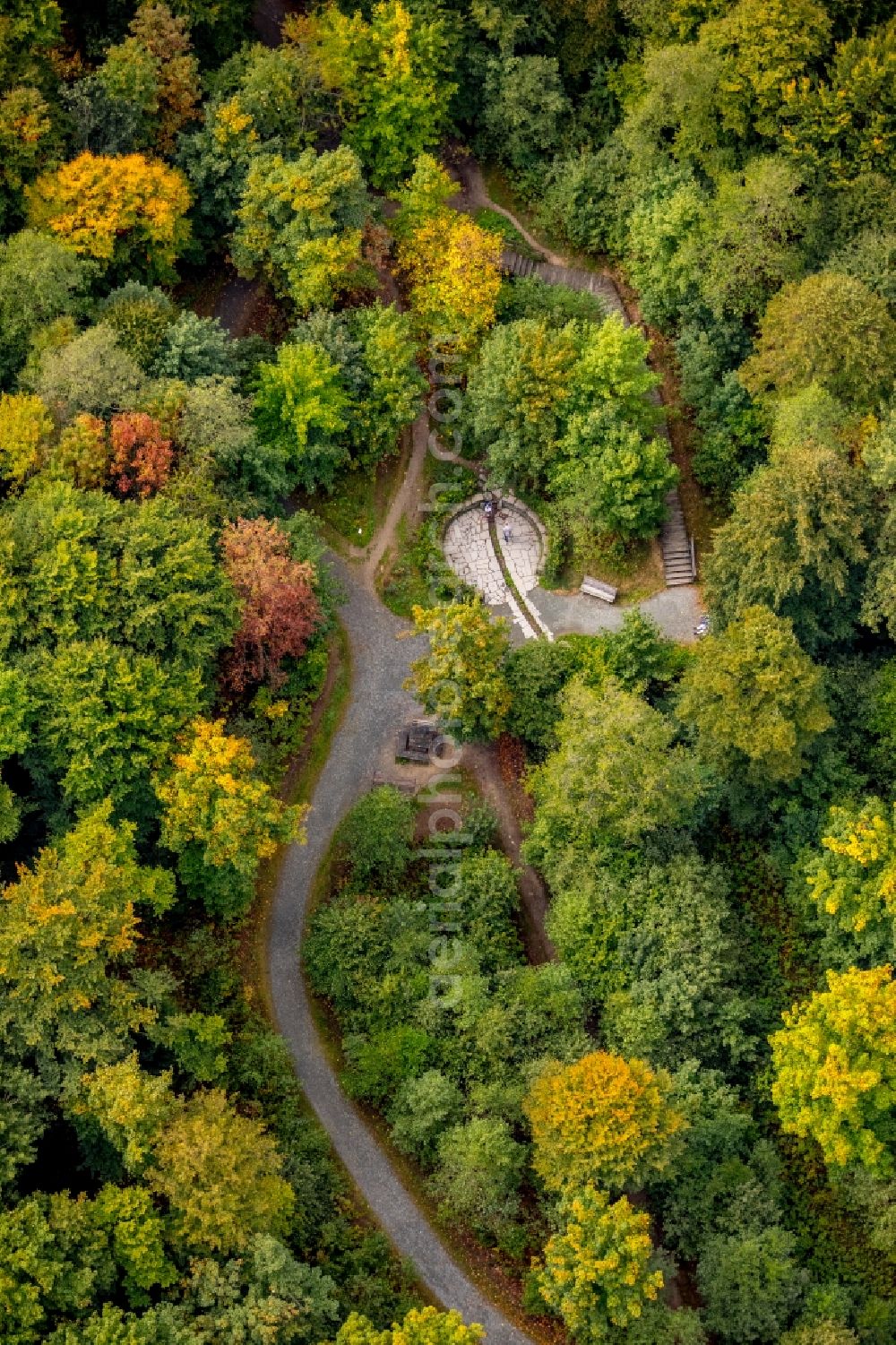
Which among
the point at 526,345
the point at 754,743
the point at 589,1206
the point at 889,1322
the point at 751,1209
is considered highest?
the point at 526,345

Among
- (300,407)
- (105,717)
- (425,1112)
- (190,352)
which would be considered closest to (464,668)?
(300,407)

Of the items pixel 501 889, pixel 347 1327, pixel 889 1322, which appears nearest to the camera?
pixel 347 1327

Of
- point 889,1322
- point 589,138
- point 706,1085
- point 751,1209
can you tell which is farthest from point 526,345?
point 889,1322

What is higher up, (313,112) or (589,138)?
(313,112)

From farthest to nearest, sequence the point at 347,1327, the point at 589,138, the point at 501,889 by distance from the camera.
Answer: the point at 589,138
the point at 501,889
the point at 347,1327

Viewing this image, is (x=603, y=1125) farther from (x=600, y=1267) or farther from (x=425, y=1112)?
(x=425, y=1112)

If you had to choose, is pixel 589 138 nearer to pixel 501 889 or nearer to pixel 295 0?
pixel 295 0

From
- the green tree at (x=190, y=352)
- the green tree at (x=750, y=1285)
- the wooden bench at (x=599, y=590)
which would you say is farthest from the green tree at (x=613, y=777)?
the green tree at (x=190, y=352)

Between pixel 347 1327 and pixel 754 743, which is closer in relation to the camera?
pixel 347 1327

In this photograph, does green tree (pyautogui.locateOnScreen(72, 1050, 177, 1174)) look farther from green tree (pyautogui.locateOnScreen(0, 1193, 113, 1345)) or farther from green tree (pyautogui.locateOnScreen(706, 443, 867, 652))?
green tree (pyautogui.locateOnScreen(706, 443, 867, 652))
